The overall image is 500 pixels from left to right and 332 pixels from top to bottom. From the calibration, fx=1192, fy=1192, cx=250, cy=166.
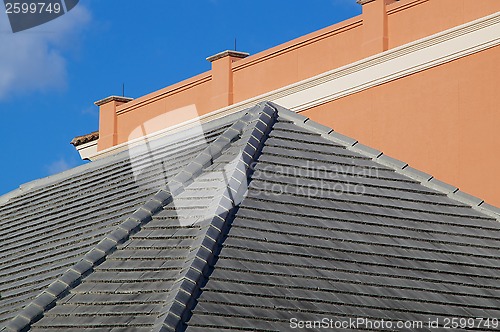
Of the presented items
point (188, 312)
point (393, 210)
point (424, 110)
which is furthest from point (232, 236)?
point (424, 110)

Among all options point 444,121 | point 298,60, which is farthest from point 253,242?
point 298,60

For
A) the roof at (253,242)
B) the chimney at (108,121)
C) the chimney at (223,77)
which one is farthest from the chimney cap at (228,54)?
the roof at (253,242)

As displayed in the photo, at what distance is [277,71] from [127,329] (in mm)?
13413

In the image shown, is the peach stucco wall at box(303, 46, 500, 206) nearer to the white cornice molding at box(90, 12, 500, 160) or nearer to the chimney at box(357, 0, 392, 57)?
the white cornice molding at box(90, 12, 500, 160)

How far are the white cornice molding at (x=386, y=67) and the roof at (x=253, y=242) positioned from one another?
17.7ft

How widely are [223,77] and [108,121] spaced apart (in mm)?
4194

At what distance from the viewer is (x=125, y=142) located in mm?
27297

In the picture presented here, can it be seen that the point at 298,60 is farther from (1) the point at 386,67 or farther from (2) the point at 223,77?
(1) the point at 386,67

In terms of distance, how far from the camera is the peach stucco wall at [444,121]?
65.5 feet

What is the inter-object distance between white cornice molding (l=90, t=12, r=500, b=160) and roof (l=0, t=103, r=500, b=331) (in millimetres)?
5398

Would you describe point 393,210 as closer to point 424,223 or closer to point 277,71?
point 424,223

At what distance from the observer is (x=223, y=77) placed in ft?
82.9

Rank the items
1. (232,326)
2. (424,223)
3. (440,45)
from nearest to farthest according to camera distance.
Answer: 1. (232,326)
2. (424,223)
3. (440,45)

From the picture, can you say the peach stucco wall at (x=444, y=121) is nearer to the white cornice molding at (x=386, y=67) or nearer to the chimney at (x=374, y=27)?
the white cornice molding at (x=386, y=67)
